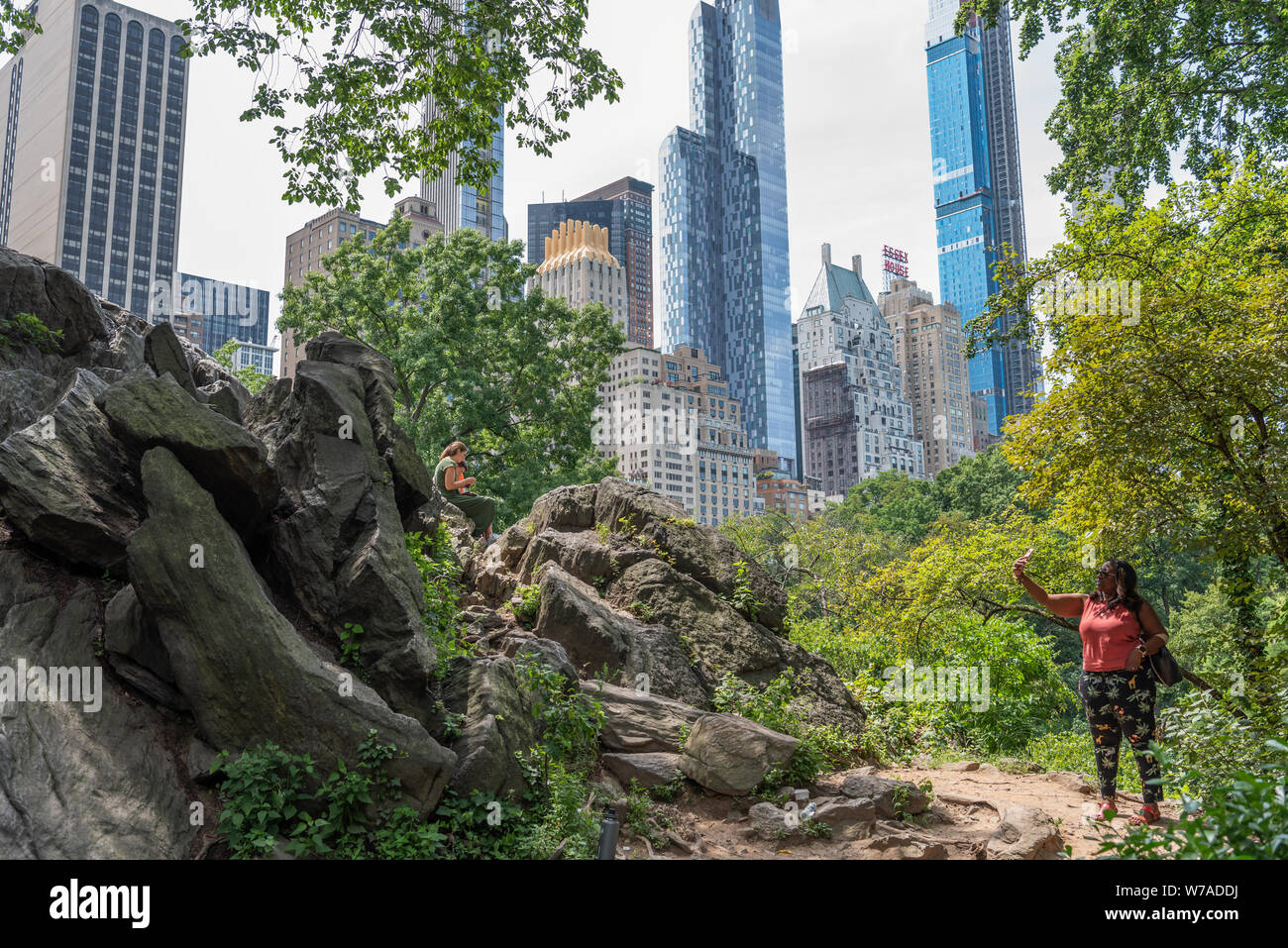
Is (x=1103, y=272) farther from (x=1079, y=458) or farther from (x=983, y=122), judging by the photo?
(x=983, y=122)

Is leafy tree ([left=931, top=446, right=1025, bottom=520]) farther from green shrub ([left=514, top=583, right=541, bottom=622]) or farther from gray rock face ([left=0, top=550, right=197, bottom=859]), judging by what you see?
gray rock face ([left=0, top=550, right=197, bottom=859])

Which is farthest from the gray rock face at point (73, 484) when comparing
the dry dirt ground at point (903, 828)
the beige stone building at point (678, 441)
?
the beige stone building at point (678, 441)

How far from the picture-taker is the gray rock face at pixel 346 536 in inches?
245

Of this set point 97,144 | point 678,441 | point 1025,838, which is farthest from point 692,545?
point 678,441

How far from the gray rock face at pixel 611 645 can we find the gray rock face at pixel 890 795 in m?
2.11

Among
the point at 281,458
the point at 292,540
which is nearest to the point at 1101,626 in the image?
the point at 292,540

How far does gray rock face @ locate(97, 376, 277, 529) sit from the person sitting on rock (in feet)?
14.6

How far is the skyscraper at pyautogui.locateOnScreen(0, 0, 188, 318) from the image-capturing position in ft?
259

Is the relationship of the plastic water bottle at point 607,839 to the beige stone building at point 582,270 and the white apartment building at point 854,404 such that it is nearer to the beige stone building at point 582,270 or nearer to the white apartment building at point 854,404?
the beige stone building at point 582,270

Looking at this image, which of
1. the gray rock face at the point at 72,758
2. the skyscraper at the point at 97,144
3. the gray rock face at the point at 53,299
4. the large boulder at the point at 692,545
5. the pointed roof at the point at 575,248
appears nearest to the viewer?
the gray rock face at the point at 72,758

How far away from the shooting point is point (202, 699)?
5301mm

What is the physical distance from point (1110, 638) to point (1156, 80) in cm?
1265

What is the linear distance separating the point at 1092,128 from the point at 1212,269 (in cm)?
638
